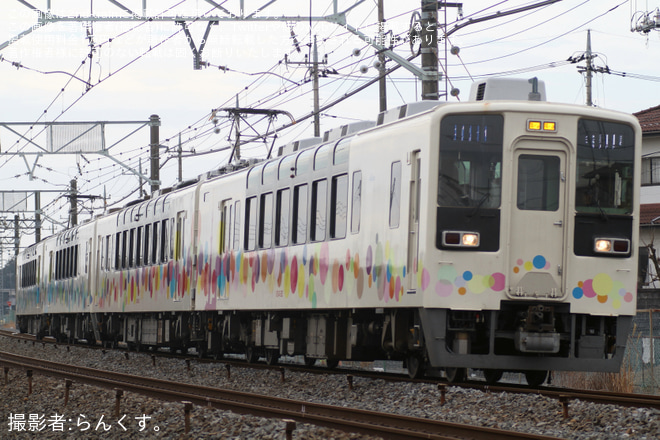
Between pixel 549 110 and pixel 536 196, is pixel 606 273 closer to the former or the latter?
pixel 536 196

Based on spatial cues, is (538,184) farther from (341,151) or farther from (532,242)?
(341,151)

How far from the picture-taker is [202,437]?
29.4ft

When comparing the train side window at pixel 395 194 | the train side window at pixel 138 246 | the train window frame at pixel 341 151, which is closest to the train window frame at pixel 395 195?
the train side window at pixel 395 194

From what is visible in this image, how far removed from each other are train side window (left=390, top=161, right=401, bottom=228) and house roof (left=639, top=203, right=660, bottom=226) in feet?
71.6

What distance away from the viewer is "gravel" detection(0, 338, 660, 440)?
901cm

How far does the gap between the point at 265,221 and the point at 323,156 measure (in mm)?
2310

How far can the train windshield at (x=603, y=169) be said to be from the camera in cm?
1156

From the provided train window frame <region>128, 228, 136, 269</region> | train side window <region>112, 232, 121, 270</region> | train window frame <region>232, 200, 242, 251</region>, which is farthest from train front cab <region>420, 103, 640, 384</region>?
train side window <region>112, 232, 121, 270</region>

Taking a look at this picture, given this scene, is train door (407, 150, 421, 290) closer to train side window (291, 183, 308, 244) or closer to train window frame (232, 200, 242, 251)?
train side window (291, 183, 308, 244)

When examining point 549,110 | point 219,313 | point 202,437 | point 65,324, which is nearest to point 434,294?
point 549,110

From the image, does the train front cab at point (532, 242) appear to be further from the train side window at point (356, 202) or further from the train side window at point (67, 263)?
the train side window at point (67, 263)

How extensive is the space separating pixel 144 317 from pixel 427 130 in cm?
1412

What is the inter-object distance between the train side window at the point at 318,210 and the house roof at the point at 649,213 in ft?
65.9

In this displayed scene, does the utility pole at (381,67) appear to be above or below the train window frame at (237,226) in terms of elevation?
above
